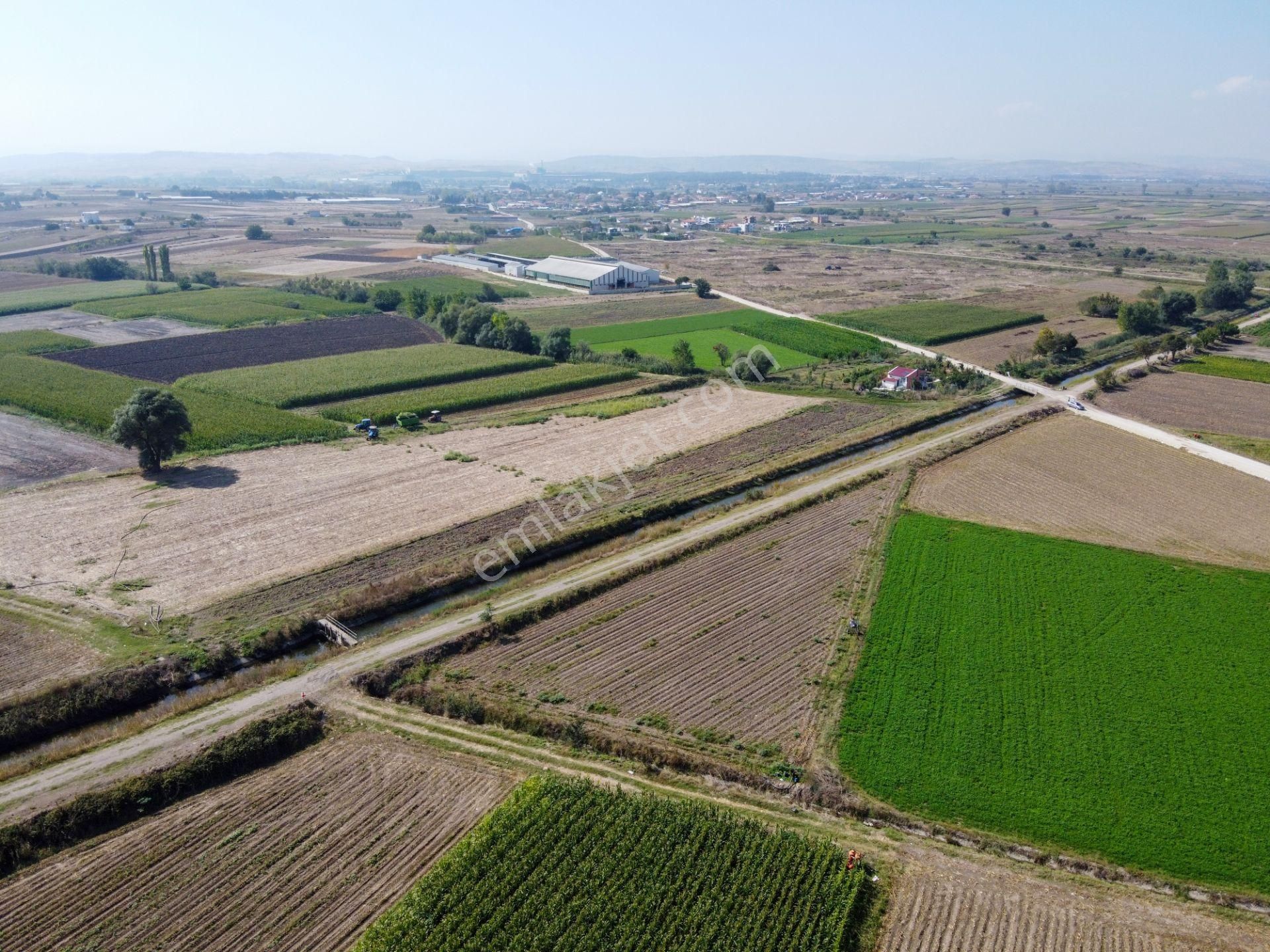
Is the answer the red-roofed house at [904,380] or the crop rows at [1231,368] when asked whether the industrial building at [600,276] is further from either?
the crop rows at [1231,368]

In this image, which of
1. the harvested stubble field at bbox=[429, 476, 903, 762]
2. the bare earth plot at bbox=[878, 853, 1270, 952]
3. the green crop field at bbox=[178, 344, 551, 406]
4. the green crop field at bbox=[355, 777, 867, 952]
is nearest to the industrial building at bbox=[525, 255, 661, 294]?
the green crop field at bbox=[178, 344, 551, 406]

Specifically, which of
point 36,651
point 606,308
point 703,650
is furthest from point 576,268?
point 36,651

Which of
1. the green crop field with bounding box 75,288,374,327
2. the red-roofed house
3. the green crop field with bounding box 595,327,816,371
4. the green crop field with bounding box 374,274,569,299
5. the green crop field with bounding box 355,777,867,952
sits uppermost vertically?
the green crop field with bounding box 374,274,569,299

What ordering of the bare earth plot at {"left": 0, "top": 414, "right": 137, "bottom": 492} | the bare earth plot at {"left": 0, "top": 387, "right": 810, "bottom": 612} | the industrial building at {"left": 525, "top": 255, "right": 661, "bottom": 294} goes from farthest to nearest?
the industrial building at {"left": 525, "top": 255, "right": 661, "bottom": 294}, the bare earth plot at {"left": 0, "top": 414, "right": 137, "bottom": 492}, the bare earth plot at {"left": 0, "top": 387, "right": 810, "bottom": 612}

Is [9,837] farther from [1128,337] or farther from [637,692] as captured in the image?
[1128,337]

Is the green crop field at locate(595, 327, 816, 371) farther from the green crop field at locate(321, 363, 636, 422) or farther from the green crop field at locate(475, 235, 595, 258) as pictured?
the green crop field at locate(475, 235, 595, 258)

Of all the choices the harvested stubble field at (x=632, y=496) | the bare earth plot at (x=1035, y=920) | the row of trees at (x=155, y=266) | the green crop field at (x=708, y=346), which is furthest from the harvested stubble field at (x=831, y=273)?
the bare earth plot at (x=1035, y=920)

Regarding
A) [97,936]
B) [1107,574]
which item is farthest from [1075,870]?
[97,936]
